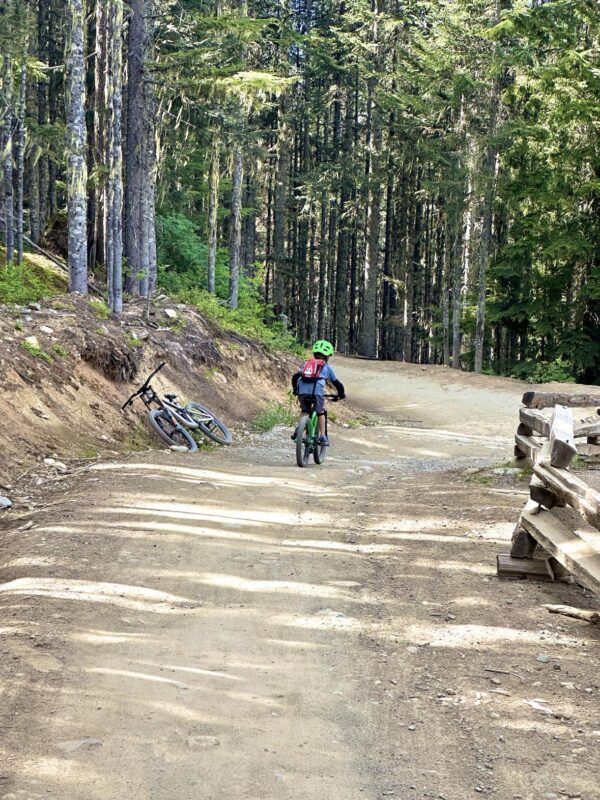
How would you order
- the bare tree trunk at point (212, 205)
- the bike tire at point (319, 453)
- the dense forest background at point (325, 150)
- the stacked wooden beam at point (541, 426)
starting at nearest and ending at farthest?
1. the stacked wooden beam at point (541, 426)
2. the bike tire at point (319, 453)
3. the dense forest background at point (325, 150)
4. the bare tree trunk at point (212, 205)

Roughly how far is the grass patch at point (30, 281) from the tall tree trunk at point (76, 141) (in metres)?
1.18

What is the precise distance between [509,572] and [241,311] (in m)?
22.1

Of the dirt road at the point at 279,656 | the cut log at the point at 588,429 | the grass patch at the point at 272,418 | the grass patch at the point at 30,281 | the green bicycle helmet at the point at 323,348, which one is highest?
the grass patch at the point at 30,281

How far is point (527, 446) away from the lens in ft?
39.2

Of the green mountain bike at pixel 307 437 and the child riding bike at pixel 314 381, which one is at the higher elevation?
the child riding bike at pixel 314 381

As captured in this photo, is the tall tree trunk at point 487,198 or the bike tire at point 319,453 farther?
the tall tree trunk at point 487,198

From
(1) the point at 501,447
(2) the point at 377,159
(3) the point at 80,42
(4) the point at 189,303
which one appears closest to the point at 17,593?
(3) the point at 80,42

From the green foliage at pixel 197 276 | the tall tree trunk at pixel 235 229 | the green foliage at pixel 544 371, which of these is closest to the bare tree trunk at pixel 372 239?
the green foliage at pixel 197 276

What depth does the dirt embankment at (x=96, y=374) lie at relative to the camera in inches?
481

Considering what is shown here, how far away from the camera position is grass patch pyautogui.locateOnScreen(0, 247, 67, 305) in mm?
17234

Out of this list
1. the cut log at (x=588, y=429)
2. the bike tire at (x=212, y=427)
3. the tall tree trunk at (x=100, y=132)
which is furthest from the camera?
the tall tree trunk at (x=100, y=132)

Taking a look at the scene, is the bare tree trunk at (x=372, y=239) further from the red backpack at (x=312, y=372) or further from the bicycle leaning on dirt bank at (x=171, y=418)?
the red backpack at (x=312, y=372)

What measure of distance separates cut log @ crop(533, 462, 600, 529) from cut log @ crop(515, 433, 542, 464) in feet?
13.5

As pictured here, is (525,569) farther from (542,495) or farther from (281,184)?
(281,184)
